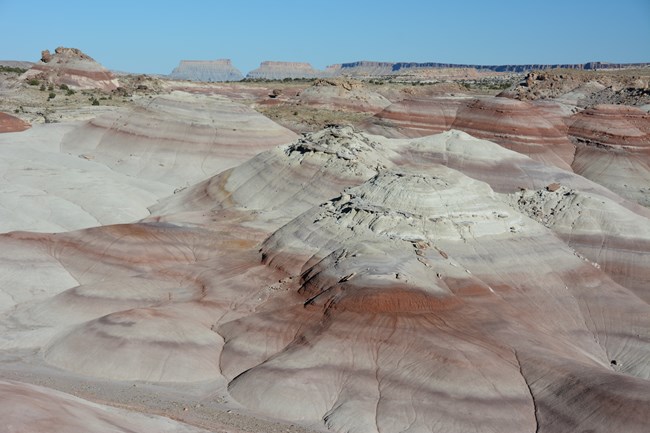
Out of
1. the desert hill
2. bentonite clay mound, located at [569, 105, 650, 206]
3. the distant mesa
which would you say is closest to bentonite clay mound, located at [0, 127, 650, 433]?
the desert hill

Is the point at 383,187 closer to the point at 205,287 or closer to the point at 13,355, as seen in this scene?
the point at 205,287

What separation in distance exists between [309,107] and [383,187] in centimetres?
5076

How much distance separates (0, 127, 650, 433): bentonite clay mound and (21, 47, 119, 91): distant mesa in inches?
2149

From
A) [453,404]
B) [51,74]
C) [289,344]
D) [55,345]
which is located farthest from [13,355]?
[51,74]

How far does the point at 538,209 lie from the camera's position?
29.0 metres

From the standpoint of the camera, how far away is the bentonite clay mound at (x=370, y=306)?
16734 mm

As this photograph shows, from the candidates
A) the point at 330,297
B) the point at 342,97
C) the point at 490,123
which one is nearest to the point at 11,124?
the point at 490,123

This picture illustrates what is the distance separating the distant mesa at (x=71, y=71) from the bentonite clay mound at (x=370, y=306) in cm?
5459

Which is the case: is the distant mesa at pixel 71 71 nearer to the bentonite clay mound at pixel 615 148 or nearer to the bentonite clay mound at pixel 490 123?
the bentonite clay mound at pixel 490 123

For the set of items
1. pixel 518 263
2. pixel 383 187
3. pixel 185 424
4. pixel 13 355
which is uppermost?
pixel 383 187

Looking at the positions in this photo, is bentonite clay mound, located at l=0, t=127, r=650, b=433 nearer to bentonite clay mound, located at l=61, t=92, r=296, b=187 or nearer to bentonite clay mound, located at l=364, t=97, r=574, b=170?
bentonite clay mound, located at l=61, t=92, r=296, b=187

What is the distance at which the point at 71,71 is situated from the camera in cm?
8038

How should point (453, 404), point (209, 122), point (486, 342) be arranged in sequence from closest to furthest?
point (453, 404), point (486, 342), point (209, 122)

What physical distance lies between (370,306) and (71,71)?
→ 70513 mm
